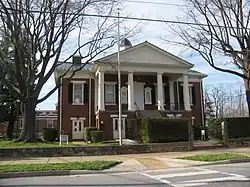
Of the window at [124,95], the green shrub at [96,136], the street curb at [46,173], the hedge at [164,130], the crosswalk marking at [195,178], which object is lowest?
the street curb at [46,173]

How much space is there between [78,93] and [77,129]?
3831 mm

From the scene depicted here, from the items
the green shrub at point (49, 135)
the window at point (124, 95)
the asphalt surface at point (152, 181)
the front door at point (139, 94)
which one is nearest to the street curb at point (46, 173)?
the asphalt surface at point (152, 181)

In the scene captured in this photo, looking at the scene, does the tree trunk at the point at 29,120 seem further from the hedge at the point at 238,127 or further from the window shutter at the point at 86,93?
the hedge at the point at 238,127

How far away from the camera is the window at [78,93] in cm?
3472

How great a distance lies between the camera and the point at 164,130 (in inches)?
904

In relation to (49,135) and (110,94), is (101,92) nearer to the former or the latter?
(110,94)

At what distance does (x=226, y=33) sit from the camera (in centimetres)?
2788

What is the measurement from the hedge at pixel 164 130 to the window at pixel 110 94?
35.4 ft

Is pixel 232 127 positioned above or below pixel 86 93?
below

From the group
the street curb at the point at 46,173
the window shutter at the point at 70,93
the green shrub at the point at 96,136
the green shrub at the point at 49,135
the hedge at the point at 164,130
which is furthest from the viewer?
the window shutter at the point at 70,93

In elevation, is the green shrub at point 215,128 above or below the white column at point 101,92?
below

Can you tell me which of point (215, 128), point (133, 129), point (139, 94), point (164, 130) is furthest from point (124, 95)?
point (164, 130)

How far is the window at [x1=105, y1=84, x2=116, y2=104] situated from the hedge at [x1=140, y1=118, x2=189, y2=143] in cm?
1080

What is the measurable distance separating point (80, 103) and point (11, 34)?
1230 centimetres
